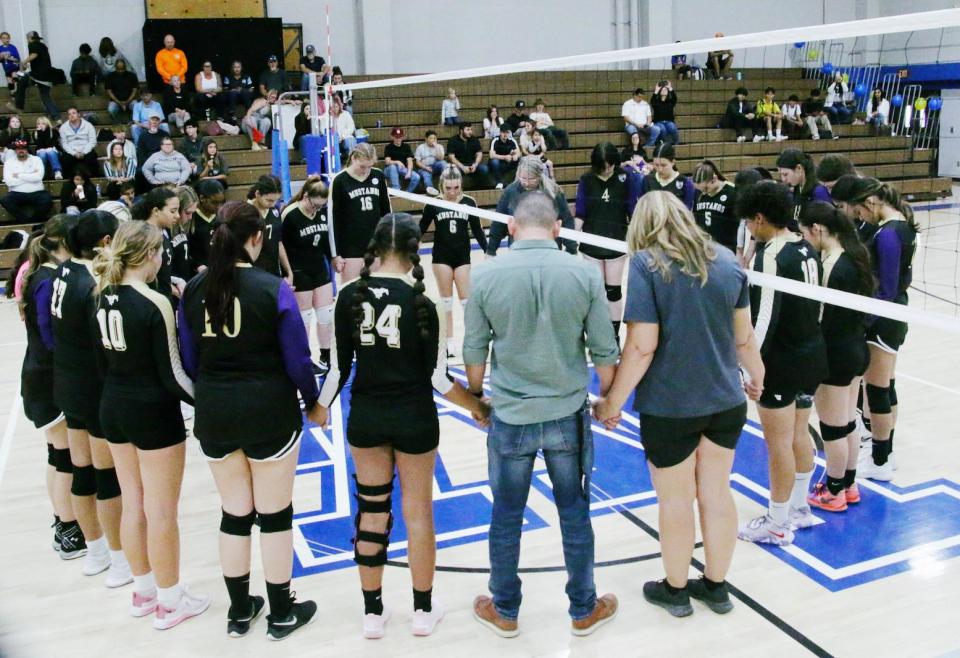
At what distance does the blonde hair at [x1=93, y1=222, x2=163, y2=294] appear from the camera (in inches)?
134

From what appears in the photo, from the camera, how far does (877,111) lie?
1981 cm

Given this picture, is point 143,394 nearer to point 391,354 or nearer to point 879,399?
point 391,354

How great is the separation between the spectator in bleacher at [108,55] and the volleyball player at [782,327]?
15.0 m

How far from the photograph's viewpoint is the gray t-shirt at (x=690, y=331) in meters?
3.23

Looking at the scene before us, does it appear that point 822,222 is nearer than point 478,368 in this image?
No

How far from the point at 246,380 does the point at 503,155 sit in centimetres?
1302

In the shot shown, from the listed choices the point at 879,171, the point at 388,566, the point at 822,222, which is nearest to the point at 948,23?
the point at 822,222

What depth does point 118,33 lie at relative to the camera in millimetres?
17281

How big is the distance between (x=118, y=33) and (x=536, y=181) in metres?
14.7

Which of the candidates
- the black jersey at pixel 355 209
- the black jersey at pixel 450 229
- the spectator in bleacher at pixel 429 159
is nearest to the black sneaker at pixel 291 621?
the black jersey at pixel 355 209

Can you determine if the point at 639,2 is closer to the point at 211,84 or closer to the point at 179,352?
the point at 211,84

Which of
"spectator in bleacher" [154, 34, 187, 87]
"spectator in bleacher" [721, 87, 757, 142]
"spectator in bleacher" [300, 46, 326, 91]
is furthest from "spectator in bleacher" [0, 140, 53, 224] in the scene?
"spectator in bleacher" [721, 87, 757, 142]

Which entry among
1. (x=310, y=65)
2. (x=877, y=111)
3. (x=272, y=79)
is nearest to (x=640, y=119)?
(x=877, y=111)

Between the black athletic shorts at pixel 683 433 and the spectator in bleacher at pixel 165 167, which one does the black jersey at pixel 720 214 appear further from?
the spectator in bleacher at pixel 165 167
